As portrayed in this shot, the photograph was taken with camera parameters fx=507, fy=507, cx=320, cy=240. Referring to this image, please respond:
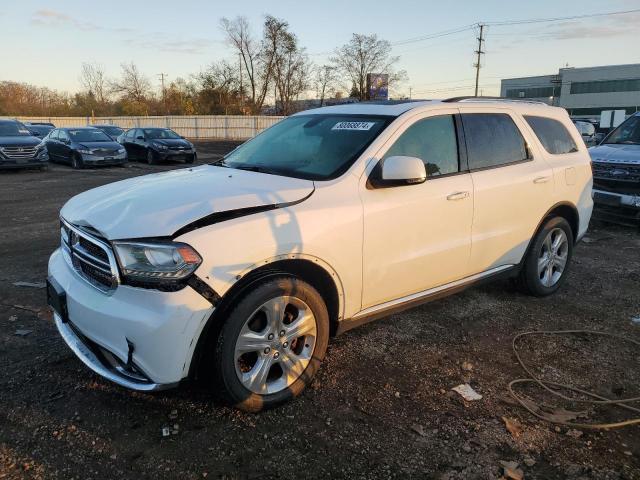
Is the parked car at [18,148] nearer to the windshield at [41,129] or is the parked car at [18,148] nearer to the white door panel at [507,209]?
the windshield at [41,129]

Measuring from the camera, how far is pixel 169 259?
2.63 metres

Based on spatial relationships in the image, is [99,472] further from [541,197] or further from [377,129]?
[541,197]

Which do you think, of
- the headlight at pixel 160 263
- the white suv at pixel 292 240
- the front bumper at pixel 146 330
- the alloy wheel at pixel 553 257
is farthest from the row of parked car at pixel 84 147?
the alloy wheel at pixel 553 257

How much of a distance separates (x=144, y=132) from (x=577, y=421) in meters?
20.3

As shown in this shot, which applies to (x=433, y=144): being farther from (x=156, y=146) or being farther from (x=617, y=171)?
(x=156, y=146)

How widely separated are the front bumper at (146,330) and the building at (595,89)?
8836 centimetres

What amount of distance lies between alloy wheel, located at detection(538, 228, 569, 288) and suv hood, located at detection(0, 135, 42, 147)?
16.1 m

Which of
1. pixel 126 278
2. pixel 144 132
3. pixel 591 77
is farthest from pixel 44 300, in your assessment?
pixel 591 77

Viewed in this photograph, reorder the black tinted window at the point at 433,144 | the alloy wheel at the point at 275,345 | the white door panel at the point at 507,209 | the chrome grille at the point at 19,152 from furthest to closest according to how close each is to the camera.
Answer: the chrome grille at the point at 19,152 < the white door panel at the point at 507,209 < the black tinted window at the point at 433,144 < the alloy wheel at the point at 275,345

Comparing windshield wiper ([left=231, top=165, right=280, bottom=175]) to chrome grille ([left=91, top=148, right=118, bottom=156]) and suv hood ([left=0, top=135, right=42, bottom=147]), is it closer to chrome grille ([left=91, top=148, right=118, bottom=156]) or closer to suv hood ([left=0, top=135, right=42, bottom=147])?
suv hood ([left=0, top=135, right=42, bottom=147])

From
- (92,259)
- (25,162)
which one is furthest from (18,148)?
(92,259)

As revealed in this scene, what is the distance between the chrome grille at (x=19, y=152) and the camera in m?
15.5

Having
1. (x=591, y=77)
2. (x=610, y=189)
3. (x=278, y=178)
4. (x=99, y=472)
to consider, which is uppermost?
(x=591, y=77)

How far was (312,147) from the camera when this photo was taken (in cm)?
385
